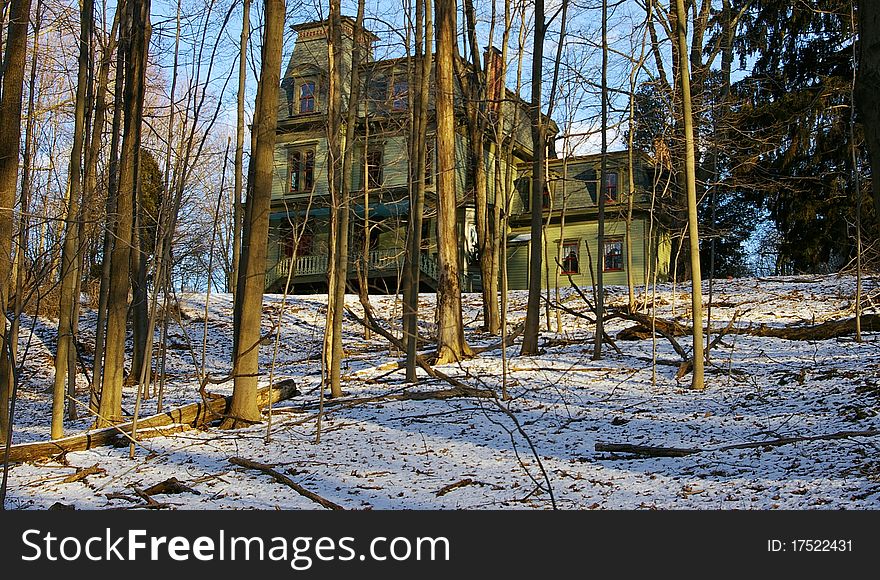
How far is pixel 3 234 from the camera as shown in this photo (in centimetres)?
874

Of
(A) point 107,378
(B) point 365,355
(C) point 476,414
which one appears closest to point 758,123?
(B) point 365,355

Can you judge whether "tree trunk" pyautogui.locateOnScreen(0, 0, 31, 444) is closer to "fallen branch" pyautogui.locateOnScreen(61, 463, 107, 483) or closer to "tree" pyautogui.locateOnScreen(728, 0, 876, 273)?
"fallen branch" pyautogui.locateOnScreen(61, 463, 107, 483)

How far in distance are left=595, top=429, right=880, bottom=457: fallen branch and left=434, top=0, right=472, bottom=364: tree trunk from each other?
17.3 feet

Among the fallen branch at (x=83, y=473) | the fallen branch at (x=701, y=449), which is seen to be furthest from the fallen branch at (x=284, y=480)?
the fallen branch at (x=701, y=449)

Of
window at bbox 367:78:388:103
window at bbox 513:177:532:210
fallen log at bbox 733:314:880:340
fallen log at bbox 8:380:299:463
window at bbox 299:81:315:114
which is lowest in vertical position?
fallen log at bbox 8:380:299:463

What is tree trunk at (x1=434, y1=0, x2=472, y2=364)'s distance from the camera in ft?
40.6

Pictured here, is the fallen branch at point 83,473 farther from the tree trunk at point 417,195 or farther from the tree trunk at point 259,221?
the tree trunk at point 417,195

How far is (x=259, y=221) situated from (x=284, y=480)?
4075 mm

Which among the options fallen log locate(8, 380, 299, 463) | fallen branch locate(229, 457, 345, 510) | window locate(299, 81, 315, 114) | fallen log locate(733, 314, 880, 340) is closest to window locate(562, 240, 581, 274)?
window locate(299, 81, 315, 114)

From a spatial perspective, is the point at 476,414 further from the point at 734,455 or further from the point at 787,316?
the point at 787,316

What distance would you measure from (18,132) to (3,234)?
1262mm

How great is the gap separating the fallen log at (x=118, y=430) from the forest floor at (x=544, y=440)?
0.48 ft

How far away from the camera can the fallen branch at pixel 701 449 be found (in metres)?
6.52

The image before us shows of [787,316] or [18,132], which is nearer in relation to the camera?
[18,132]
